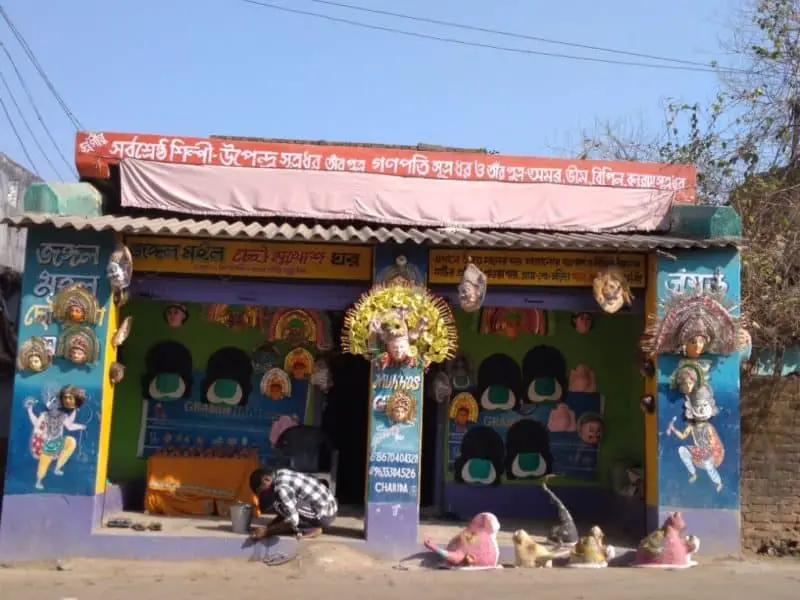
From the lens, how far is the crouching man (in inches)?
305

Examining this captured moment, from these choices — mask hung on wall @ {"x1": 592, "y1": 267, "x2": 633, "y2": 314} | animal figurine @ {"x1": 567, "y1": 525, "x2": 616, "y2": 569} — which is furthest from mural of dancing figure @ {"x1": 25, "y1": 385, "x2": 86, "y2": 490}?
mask hung on wall @ {"x1": 592, "y1": 267, "x2": 633, "y2": 314}

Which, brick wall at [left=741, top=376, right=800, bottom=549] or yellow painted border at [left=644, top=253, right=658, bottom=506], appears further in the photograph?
brick wall at [left=741, top=376, right=800, bottom=549]

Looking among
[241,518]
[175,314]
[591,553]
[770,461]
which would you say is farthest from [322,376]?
[770,461]

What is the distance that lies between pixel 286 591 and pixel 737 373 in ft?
15.5

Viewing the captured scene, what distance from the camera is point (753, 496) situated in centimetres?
862

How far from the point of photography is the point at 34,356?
7859 mm

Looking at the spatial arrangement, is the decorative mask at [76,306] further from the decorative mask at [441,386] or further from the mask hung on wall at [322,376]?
the decorative mask at [441,386]

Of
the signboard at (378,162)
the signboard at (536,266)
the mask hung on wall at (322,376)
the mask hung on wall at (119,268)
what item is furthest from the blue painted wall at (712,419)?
the mask hung on wall at (119,268)

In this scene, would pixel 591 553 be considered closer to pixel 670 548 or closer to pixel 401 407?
pixel 670 548

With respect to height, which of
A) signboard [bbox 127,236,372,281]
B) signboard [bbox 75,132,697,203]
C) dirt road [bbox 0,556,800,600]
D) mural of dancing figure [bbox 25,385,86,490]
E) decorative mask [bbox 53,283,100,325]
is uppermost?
signboard [bbox 75,132,697,203]

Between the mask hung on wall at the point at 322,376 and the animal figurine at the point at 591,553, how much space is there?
3275mm

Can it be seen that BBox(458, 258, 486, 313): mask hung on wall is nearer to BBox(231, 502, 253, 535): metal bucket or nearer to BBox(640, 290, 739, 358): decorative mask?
BBox(640, 290, 739, 358): decorative mask

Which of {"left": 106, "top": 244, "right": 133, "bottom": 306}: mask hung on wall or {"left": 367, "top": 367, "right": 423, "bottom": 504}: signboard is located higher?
{"left": 106, "top": 244, "right": 133, "bottom": 306}: mask hung on wall

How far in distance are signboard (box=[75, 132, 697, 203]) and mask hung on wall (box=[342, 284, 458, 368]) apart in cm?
182
